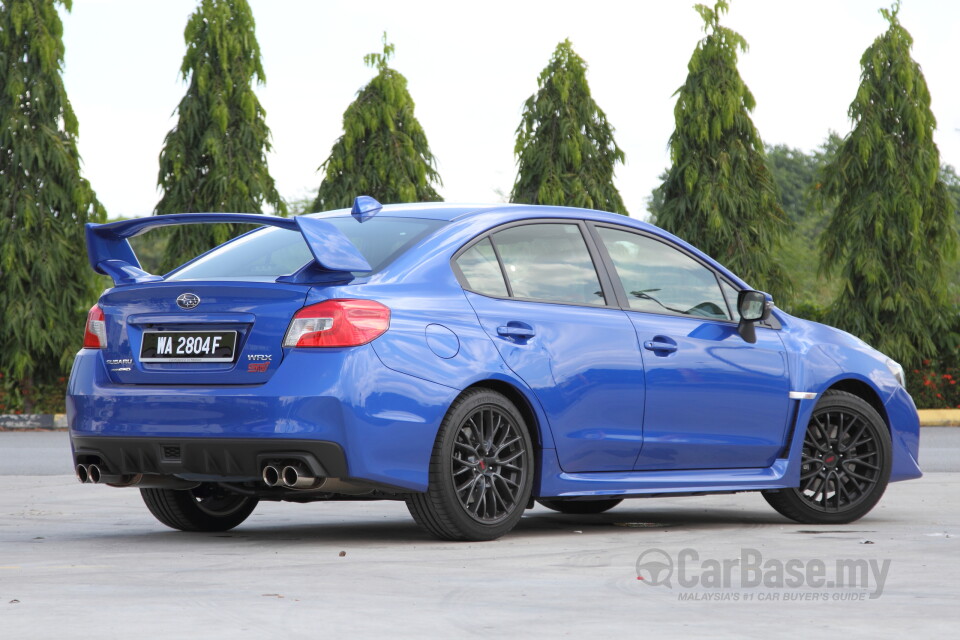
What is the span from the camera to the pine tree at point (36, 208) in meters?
21.8

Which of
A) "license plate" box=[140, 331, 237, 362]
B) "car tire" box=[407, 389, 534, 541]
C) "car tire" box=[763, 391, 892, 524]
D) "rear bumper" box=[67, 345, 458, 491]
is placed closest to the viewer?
"rear bumper" box=[67, 345, 458, 491]

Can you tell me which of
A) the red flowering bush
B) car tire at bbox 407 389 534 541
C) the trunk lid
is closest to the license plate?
the trunk lid

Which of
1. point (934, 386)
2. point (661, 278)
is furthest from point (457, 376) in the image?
point (934, 386)

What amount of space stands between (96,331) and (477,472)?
1.96 meters

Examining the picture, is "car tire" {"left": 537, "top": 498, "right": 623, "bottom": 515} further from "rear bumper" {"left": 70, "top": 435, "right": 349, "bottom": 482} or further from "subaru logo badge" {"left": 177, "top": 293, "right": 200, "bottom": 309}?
"subaru logo badge" {"left": 177, "top": 293, "right": 200, "bottom": 309}

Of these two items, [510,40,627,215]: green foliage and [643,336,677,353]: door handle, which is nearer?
[643,336,677,353]: door handle

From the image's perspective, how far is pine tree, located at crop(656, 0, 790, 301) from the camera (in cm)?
2245

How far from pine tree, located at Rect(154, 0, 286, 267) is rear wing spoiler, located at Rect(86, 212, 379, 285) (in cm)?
1461

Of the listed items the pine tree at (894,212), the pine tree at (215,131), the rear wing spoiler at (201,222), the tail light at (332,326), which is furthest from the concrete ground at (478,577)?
the pine tree at (215,131)

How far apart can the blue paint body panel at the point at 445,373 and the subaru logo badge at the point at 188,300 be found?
2 cm

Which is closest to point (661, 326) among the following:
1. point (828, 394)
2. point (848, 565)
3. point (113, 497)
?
point (828, 394)

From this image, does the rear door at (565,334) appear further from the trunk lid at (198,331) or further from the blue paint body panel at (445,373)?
the trunk lid at (198,331)

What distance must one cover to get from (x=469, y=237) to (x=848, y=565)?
2.39 metres

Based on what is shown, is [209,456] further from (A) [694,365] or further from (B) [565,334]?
(A) [694,365]
